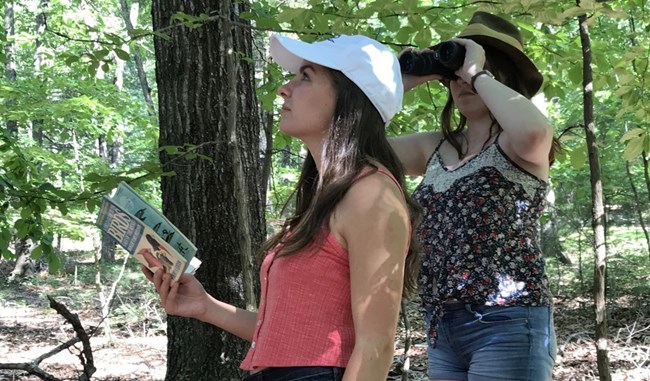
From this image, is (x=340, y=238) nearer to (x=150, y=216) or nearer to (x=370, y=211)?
(x=370, y=211)

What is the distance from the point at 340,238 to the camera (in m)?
1.40

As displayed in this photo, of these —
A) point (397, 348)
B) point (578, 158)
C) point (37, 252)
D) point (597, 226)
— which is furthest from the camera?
point (397, 348)

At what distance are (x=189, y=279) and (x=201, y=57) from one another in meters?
1.54

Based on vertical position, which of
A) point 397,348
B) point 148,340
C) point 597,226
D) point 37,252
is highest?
point 597,226

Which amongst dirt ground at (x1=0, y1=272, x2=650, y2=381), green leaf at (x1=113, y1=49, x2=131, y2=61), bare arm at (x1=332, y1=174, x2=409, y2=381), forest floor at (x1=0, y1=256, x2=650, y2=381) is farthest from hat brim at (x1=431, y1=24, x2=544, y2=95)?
dirt ground at (x1=0, y1=272, x2=650, y2=381)

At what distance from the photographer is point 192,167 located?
3.10 m

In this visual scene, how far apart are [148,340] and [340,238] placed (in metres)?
7.64

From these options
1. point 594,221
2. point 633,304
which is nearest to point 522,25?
point 594,221

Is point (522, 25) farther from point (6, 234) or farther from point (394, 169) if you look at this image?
point (6, 234)

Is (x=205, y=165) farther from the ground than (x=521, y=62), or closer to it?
closer to it

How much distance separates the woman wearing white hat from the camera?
4.43ft

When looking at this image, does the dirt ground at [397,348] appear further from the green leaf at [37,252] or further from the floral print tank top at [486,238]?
the floral print tank top at [486,238]

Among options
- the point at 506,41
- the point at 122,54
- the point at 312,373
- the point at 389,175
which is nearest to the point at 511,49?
the point at 506,41

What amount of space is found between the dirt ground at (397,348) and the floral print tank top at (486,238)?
9.38 ft
